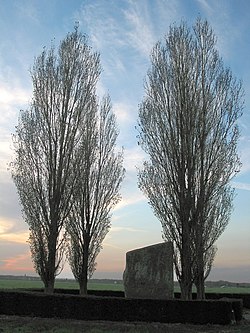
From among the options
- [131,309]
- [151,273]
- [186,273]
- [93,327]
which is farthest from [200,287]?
[93,327]

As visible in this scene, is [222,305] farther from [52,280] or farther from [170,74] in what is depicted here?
[170,74]

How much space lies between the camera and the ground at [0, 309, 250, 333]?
32.5 ft

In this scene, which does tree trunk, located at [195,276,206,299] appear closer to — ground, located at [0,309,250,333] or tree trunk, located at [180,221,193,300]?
tree trunk, located at [180,221,193,300]

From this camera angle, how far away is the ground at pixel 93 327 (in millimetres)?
9906

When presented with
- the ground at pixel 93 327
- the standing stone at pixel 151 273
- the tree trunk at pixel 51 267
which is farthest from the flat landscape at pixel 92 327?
Result: the tree trunk at pixel 51 267

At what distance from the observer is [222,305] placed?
11.6 m

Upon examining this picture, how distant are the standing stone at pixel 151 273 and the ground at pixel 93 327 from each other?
6.86ft

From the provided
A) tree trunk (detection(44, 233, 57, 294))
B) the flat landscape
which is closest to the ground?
the flat landscape

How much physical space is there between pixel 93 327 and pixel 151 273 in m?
3.40

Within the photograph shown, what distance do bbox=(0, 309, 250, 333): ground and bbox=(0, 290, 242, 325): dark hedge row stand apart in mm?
365

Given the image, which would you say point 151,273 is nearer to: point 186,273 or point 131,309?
point 186,273

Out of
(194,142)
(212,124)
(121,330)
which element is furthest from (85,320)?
(212,124)

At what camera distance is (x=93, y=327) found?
10.4 metres

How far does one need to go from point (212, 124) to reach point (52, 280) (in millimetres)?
7689
